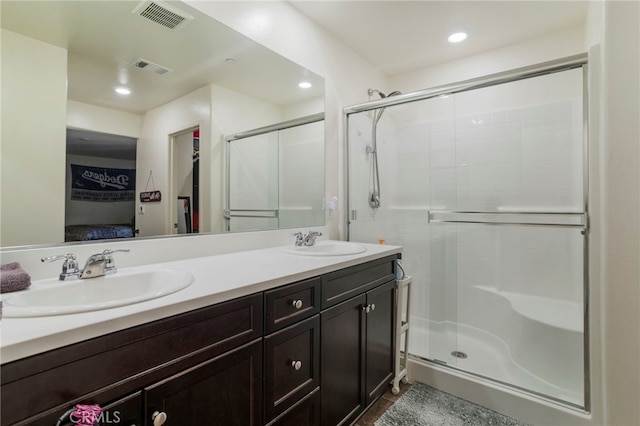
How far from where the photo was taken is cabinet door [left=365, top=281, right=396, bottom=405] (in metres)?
1.54

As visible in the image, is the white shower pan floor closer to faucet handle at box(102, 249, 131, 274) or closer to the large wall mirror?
the large wall mirror

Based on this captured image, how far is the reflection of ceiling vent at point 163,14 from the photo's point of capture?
123 cm

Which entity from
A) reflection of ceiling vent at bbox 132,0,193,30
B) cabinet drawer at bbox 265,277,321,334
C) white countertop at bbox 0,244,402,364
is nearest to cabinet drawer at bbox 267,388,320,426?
cabinet drawer at bbox 265,277,321,334

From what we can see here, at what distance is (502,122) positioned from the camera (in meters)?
2.41

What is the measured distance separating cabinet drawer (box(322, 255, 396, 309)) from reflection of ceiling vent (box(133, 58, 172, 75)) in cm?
118

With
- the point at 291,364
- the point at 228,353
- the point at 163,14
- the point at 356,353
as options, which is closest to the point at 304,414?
the point at 291,364

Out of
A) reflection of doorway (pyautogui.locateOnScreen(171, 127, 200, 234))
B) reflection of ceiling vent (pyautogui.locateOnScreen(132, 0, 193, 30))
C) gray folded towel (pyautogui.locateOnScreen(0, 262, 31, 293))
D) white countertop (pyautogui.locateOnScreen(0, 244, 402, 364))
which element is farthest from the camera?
reflection of doorway (pyautogui.locateOnScreen(171, 127, 200, 234))

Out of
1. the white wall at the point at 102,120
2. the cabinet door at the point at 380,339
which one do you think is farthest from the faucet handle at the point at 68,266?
the cabinet door at the point at 380,339

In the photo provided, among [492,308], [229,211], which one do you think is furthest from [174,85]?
[492,308]

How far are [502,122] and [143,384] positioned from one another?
281 centimetres

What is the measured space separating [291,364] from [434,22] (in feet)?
7.82

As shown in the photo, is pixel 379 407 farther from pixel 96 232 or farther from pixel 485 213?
pixel 96 232

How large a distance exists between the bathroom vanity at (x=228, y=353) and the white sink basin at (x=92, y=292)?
Answer: 3 cm

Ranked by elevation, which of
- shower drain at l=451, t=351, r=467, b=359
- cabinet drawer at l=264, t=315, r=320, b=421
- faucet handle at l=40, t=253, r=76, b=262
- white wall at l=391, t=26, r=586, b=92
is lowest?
shower drain at l=451, t=351, r=467, b=359
